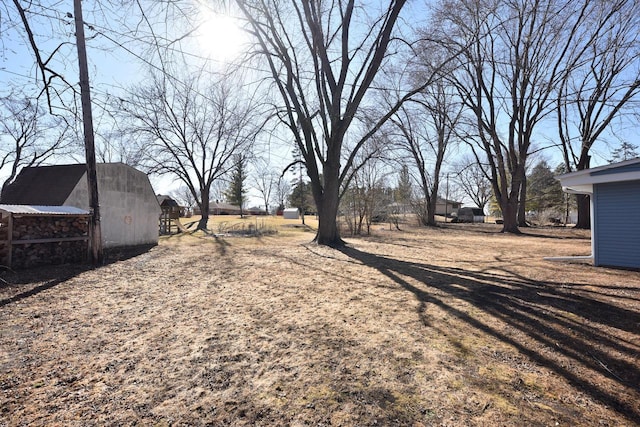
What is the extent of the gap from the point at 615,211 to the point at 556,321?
592 centimetres

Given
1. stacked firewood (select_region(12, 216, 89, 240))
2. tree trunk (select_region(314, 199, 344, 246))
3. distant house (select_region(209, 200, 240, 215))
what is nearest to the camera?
stacked firewood (select_region(12, 216, 89, 240))

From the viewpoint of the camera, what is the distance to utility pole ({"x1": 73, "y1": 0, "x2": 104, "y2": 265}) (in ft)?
23.8

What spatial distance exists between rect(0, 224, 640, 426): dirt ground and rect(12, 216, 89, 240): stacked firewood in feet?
5.39

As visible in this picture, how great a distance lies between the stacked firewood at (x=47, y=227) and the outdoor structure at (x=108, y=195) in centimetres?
128

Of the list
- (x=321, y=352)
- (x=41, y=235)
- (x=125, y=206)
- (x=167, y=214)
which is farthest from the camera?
(x=167, y=214)

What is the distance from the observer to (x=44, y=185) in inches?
381

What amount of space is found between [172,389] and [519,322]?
157 inches

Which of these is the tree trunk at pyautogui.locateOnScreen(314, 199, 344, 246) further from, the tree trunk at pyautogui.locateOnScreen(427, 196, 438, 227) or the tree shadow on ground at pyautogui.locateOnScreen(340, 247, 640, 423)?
the tree trunk at pyautogui.locateOnScreen(427, 196, 438, 227)

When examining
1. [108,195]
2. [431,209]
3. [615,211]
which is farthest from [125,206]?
[431,209]

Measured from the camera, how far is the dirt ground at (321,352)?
2.10 metres

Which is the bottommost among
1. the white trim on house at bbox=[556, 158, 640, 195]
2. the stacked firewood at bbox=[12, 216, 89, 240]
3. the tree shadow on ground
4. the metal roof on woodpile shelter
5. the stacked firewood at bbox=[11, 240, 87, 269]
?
the tree shadow on ground

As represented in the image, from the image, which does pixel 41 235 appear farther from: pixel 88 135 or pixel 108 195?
pixel 108 195

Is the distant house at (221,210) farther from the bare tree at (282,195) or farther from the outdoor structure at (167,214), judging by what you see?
the outdoor structure at (167,214)

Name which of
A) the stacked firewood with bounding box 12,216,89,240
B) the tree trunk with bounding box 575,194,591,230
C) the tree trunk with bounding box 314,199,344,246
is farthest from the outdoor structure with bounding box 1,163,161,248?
the tree trunk with bounding box 575,194,591,230
